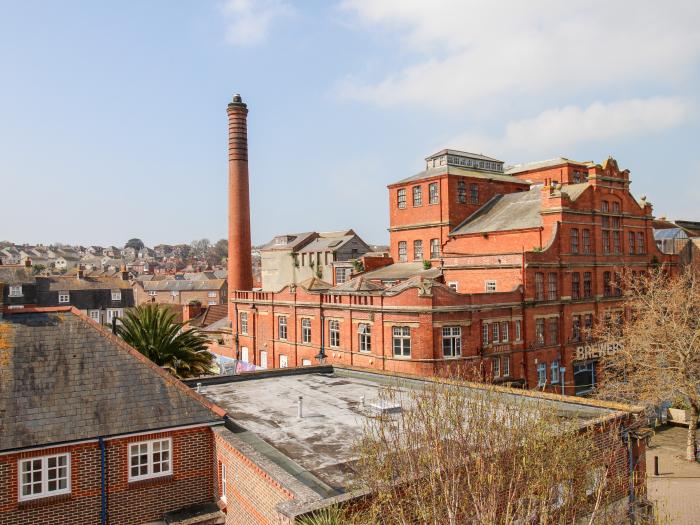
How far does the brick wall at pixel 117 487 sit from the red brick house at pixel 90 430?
0.08 ft

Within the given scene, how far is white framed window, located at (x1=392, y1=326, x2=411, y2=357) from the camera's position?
3259 cm

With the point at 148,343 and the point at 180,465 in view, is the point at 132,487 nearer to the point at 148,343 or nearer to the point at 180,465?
the point at 180,465

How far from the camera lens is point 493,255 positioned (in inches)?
1470

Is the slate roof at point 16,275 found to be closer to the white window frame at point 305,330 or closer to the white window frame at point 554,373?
the white window frame at point 305,330

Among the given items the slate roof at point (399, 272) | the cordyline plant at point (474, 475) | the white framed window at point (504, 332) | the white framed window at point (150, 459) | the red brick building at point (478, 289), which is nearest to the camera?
the cordyline plant at point (474, 475)

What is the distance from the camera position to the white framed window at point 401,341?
32.6 meters

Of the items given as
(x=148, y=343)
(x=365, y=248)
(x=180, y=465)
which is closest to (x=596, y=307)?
(x=365, y=248)

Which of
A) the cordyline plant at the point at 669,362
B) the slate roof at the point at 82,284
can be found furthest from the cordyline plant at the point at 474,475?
the slate roof at the point at 82,284

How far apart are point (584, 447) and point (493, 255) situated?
26809mm

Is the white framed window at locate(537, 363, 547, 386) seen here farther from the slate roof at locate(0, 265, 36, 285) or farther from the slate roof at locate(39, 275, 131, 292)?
the slate roof at locate(0, 265, 36, 285)

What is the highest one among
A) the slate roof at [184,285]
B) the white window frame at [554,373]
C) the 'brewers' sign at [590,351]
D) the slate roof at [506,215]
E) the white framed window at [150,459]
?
the slate roof at [506,215]

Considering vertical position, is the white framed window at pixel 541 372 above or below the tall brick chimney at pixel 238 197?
below

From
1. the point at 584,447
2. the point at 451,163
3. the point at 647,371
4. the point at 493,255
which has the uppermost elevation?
the point at 451,163

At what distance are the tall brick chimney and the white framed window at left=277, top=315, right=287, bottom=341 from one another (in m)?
8.75
